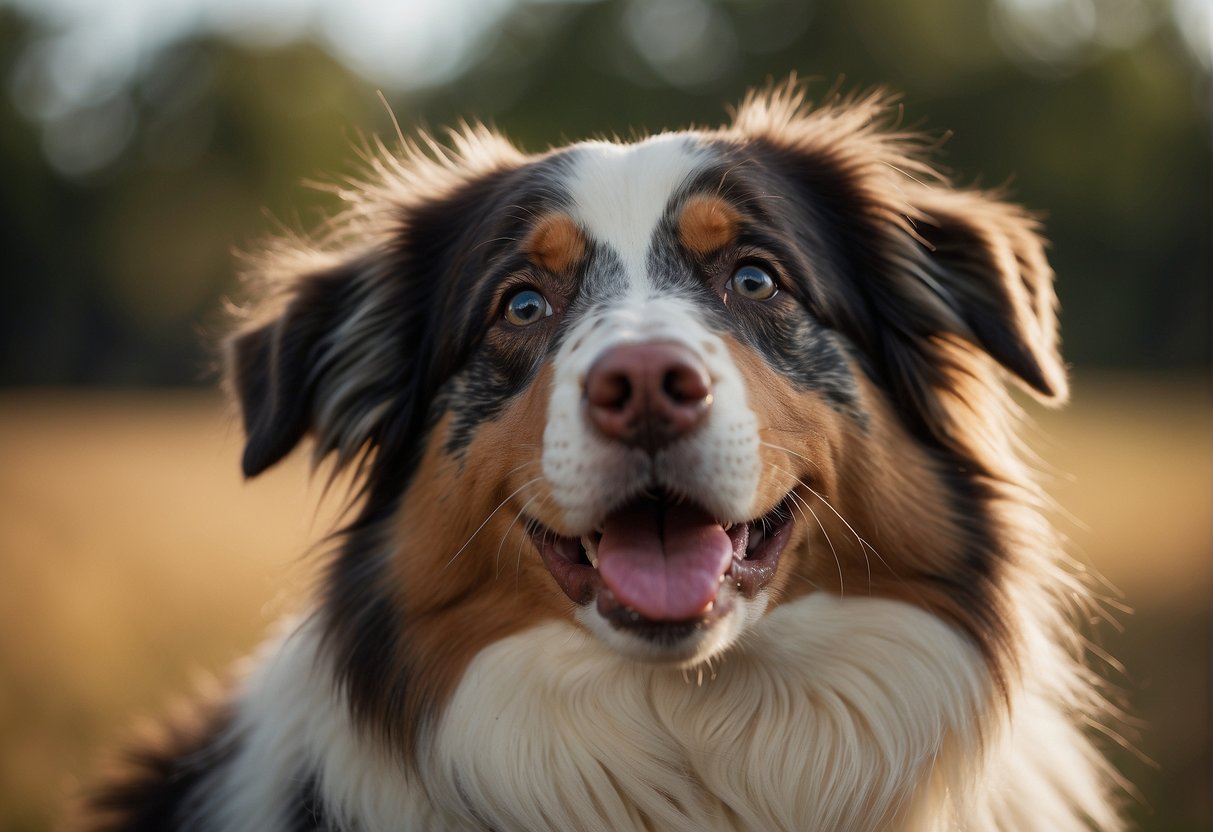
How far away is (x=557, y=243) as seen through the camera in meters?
3.43

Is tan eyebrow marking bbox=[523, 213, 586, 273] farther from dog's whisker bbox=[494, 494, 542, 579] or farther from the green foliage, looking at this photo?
the green foliage

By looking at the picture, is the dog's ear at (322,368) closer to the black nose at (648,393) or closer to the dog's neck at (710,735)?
the dog's neck at (710,735)

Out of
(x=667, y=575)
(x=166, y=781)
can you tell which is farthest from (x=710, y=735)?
(x=166, y=781)

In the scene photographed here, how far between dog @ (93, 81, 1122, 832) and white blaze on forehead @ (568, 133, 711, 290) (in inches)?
0.5

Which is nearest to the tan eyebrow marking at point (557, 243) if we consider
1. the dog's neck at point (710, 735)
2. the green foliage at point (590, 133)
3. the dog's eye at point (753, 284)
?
the dog's eye at point (753, 284)

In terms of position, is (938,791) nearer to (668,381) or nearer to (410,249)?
(668,381)

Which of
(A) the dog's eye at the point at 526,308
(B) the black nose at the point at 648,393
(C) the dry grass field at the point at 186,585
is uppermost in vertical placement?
(A) the dog's eye at the point at 526,308

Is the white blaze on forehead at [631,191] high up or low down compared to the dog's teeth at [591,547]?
up

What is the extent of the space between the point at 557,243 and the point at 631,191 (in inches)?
11.0

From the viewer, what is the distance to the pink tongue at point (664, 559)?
2861 mm

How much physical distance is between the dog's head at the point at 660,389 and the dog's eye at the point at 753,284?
1 centimetres

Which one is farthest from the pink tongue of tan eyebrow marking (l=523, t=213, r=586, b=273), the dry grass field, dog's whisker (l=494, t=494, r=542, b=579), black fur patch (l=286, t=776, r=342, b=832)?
the dry grass field

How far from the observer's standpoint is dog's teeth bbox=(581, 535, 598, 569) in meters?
3.04

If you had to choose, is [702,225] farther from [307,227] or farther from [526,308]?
[307,227]
